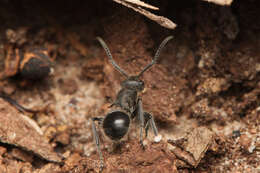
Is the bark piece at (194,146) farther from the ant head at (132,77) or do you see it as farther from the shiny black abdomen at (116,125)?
the ant head at (132,77)

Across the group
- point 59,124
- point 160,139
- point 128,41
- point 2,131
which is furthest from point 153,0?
point 2,131

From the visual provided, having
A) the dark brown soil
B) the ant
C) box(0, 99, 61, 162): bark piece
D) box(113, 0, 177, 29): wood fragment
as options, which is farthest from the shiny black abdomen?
box(113, 0, 177, 29): wood fragment

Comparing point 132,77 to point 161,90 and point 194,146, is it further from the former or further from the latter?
point 194,146

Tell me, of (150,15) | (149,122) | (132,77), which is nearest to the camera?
(150,15)

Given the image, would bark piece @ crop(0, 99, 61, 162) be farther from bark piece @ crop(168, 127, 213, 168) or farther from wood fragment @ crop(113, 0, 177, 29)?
A: wood fragment @ crop(113, 0, 177, 29)

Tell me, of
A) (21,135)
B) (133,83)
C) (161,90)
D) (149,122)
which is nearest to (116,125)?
(149,122)

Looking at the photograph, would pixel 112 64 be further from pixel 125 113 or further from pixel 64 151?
pixel 64 151

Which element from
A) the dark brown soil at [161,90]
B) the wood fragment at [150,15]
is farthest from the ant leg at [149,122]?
the wood fragment at [150,15]
